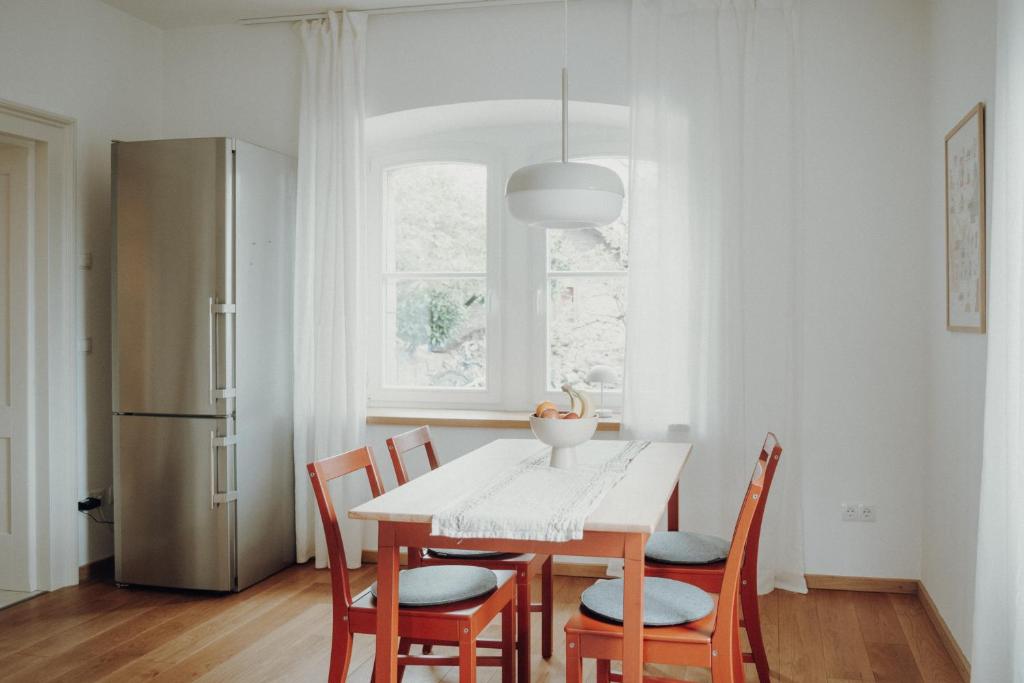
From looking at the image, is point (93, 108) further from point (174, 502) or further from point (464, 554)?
point (464, 554)

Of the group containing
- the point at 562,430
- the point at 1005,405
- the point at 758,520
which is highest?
the point at 1005,405

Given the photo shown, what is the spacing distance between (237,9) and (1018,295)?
3807mm

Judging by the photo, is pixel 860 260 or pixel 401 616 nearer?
pixel 401 616

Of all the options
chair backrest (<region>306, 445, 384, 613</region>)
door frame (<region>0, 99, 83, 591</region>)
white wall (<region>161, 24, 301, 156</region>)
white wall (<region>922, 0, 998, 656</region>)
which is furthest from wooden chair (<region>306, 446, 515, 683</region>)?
white wall (<region>161, 24, 301, 156</region>)

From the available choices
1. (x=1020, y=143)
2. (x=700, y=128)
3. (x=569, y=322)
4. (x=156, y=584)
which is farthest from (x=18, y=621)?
(x=1020, y=143)

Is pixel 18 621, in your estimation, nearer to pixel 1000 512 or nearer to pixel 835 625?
pixel 835 625

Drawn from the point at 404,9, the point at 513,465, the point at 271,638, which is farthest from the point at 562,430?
the point at 404,9

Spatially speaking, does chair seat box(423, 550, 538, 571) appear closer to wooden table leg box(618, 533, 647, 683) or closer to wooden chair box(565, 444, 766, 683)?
wooden chair box(565, 444, 766, 683)

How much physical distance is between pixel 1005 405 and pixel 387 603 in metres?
1.64

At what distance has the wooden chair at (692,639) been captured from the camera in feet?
7.29

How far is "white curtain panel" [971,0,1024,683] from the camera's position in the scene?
7.11 ft

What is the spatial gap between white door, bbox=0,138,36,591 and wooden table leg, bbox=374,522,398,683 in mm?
2551

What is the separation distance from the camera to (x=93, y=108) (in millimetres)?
4289

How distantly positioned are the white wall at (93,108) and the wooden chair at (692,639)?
3.00 m
